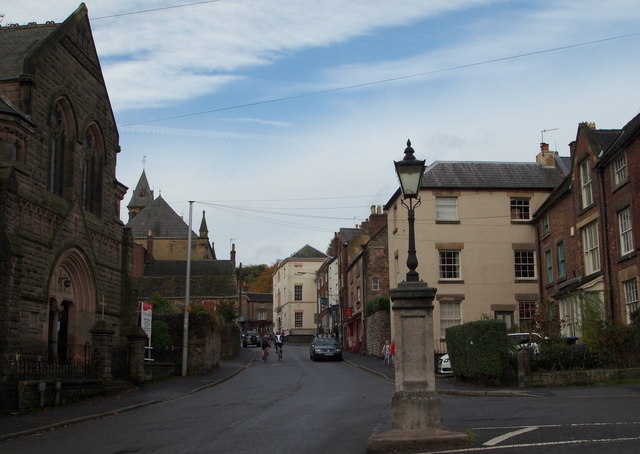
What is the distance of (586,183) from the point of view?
97.9ft

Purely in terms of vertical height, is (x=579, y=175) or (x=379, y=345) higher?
(x=579, y=175)

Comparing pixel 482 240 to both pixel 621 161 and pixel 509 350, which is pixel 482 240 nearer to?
pixel 621 161

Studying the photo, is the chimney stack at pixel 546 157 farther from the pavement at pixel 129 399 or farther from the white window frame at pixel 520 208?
the pavement at pixel 129 399

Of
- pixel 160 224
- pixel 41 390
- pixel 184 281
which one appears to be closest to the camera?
pixel 41 390

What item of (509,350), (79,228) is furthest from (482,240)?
(79,228)

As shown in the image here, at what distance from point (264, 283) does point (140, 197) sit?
38.1 meters

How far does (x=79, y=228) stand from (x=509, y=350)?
16033mm

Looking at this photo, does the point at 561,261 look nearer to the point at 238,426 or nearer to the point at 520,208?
the point at 520,208

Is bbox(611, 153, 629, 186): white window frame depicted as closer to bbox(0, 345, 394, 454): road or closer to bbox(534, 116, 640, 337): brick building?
bbox(534, 116, 640, 337): brick building

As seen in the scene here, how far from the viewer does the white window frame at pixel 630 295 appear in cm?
2539

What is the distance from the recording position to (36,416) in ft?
58.6

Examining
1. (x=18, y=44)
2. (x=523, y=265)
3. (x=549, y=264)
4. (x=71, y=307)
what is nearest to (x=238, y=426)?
(x=71, y=307)

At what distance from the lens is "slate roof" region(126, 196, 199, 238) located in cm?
8700

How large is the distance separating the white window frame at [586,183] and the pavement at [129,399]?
30.9 ft
